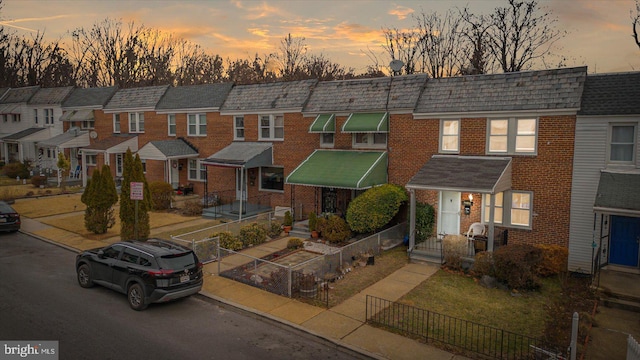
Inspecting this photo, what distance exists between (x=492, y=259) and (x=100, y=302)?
1297 centimetres

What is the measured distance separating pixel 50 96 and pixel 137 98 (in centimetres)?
1586

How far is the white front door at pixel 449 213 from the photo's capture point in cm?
1941

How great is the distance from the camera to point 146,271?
12.3 meters

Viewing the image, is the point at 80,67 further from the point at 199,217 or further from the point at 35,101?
the point at 199,217

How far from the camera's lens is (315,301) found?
44.3 ft

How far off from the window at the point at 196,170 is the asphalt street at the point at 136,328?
1668 cm

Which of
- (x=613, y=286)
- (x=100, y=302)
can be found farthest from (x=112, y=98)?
(x=613, y=286)

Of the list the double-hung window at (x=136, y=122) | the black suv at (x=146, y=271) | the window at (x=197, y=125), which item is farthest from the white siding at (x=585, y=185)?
the double-hung window at (x=136, y=122)

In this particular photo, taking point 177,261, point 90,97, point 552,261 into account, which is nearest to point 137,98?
point 90,97

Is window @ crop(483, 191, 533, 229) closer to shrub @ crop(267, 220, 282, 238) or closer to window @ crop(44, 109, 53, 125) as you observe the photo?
shrub @ crop(267, 220, 282, 238)

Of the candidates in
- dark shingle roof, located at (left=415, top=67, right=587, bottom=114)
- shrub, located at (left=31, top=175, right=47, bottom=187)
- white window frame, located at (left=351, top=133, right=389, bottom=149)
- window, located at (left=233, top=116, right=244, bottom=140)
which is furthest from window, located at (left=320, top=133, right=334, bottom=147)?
shrub, located at (left=31, top=175, right=47, bottom=187)

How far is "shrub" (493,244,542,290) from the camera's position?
1455 cm

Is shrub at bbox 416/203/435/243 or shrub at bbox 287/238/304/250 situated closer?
shrub at bbox 287/238/304/250

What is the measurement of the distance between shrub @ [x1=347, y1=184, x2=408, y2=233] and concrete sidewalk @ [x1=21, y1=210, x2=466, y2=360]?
2799 millimetres
